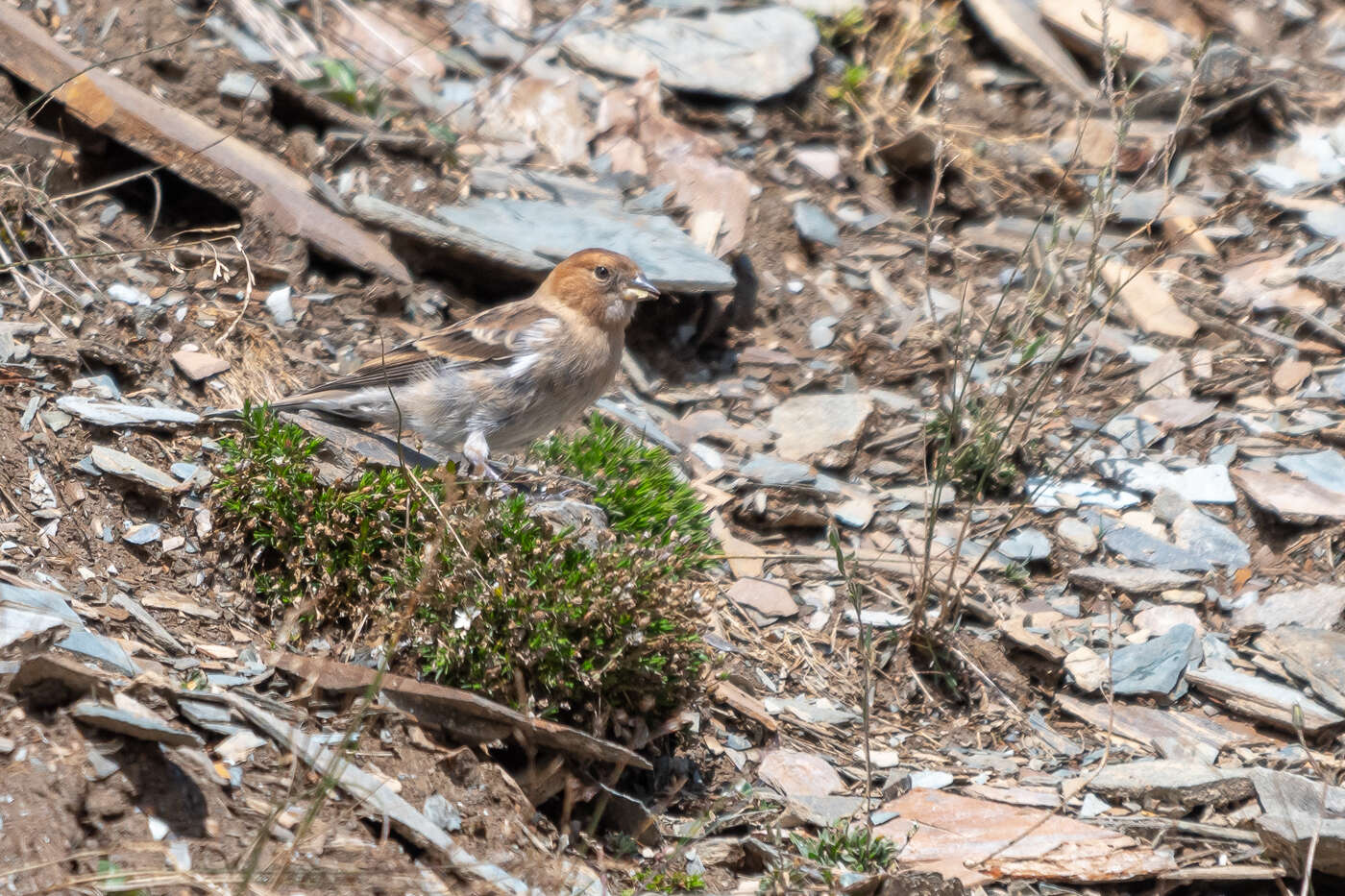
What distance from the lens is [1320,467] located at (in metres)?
6.71

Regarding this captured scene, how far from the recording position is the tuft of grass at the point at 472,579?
441cm

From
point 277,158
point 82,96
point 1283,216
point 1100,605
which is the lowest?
point 1100,605

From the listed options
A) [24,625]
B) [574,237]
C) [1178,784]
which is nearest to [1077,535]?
[1178,784]

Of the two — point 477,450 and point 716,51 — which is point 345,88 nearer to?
point 716,51

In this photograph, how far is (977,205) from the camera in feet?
28.2

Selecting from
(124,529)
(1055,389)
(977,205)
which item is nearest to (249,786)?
(124,529)

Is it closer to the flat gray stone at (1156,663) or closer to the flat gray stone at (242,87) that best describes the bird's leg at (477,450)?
the flat gray stone at (242,87)

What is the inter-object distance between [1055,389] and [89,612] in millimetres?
5023

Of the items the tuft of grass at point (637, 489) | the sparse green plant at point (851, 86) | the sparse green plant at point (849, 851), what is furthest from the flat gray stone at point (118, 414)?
the sparse green plant at point (851, 86)

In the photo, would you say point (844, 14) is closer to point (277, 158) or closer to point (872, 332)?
point (872, 332)

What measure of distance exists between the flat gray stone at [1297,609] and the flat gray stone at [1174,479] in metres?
0.69

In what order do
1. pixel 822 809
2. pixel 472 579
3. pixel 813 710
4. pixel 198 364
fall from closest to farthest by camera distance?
pixel 472 579, pixel 822 809, pixel 813 710, pixel 198 364

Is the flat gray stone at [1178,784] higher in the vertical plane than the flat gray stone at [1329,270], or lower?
lower

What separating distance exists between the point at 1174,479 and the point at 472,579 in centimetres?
395
